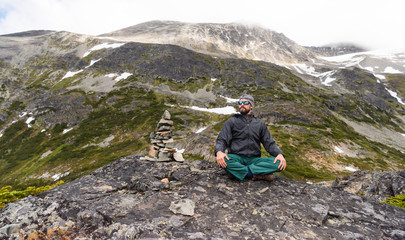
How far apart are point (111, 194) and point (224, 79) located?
16231cm

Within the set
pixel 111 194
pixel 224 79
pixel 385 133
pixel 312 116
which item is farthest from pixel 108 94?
pixel 385 133

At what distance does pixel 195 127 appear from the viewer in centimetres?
8850

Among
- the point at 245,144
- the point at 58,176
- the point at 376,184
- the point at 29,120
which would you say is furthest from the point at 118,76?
the point at 245,144

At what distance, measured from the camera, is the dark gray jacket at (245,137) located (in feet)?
26.0

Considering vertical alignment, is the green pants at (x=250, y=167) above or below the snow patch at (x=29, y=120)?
above

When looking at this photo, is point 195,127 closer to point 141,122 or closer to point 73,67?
point 141,122

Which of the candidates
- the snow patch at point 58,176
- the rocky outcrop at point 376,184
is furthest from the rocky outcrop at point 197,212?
the snow patch at point 58,176

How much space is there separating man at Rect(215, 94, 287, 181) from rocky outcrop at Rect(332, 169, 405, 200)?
14.4 m

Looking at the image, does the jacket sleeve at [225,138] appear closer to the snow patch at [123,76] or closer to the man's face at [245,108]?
the man's face at [245,108]

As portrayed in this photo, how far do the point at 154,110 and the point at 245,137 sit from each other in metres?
105

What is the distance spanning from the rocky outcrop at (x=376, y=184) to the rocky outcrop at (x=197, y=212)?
42.6ft

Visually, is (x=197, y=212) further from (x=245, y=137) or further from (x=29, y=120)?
(x=29, y=120)

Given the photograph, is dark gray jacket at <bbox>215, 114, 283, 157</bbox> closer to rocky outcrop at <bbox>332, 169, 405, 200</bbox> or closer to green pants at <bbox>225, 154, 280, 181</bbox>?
green pants at <bbox>225, 154, 280, 181</bbox>

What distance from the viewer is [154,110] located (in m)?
109
